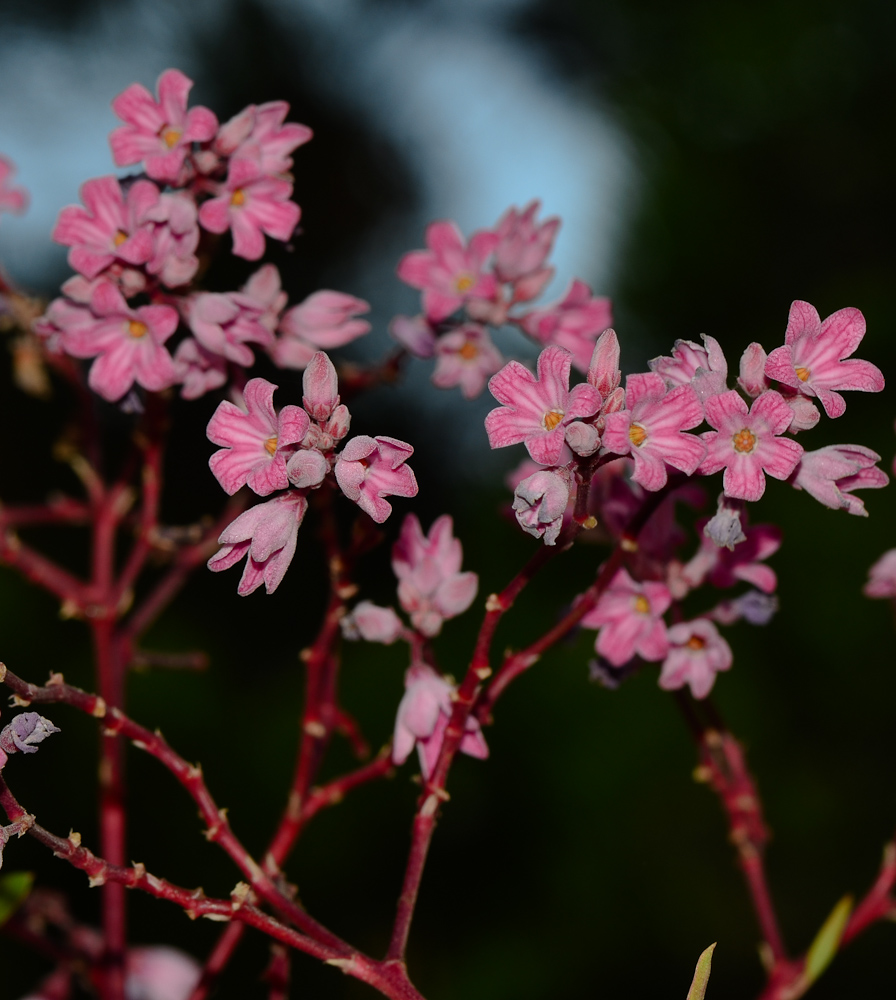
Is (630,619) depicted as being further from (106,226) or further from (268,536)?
(106,226)

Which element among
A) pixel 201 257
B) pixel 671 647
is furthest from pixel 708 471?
pixel 201 257

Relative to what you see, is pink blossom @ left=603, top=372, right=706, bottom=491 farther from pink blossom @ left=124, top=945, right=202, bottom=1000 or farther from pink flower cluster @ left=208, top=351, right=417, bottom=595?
pink blossom @ left=124, top=945, right=202, bottom=1000

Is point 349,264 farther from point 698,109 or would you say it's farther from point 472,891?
point 472,891

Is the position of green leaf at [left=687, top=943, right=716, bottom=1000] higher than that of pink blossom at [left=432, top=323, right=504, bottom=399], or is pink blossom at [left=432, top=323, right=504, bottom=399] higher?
pink blossom at [left=432, top=323, right=504, bottom=399]

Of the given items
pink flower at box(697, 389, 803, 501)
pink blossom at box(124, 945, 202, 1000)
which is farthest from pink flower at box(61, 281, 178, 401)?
pink blossom at box(124, 945, 202, 1000)

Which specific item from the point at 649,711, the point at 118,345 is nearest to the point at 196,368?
the point at 118,345
